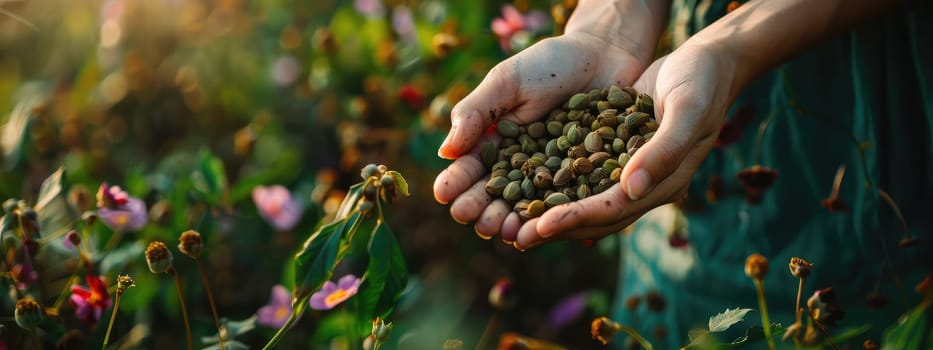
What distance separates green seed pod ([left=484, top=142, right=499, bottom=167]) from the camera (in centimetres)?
114

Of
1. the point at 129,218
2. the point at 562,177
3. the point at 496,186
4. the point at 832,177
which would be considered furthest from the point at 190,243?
the point at 832,177

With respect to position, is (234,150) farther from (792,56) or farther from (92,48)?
(792,56)

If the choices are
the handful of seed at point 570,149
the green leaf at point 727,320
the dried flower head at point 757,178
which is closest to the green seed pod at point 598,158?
the handful of seed at point 570,149

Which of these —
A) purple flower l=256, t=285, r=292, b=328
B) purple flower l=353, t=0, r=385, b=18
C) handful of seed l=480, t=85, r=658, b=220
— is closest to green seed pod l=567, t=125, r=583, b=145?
handful of seed l=480, t=85, r=658, b=220

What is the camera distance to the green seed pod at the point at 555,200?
1052 millimetres

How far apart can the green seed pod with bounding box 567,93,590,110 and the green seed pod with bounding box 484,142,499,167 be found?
15 centimetres

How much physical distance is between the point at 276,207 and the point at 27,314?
71 cm

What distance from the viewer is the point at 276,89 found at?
2100 millimetres

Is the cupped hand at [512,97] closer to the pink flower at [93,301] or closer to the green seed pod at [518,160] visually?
the green seed pod at [518,160]

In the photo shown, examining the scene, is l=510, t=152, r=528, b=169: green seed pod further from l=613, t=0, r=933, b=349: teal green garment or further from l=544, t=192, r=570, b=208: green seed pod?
l=613, t=0, r=933, b=349: teal green garment

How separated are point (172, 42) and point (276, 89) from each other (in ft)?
1.74

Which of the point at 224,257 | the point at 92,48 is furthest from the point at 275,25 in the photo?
the point at 224,257

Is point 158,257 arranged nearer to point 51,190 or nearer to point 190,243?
→ point 190,243

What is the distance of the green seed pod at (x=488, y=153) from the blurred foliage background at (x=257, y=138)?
262 mm
